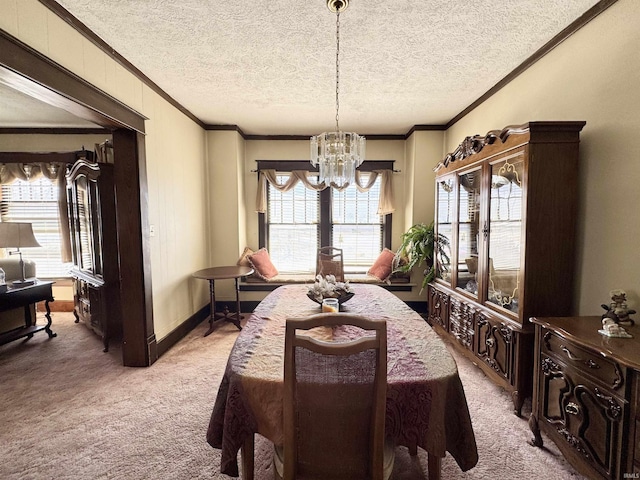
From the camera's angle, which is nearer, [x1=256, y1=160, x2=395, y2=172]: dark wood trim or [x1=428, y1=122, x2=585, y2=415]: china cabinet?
[x1=428, y1=122, x2=585, y2=415]: china cabinet

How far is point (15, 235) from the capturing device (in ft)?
10.7

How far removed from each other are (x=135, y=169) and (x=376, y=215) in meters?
3.35

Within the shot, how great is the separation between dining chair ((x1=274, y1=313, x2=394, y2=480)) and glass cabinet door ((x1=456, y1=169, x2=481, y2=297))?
1999 mm

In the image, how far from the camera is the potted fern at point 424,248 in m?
3.45

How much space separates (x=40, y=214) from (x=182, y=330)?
3.17 m

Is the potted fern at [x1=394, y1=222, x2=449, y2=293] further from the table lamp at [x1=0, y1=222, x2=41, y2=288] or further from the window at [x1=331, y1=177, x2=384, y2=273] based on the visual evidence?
the table lamp at [x1=0, y1=222, x2=41, y2=288]

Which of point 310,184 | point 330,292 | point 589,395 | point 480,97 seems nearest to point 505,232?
point 589,395

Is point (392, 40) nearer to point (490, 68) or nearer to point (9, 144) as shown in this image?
point (490, 68)

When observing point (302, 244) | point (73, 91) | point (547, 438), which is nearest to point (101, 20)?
point (73, 91)

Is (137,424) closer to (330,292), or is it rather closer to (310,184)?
(330,292)

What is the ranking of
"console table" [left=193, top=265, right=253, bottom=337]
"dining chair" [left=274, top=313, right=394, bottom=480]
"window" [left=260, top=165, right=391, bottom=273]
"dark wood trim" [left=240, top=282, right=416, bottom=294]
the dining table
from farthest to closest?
"window" [left=260, top=165, right=391, bottom=273], "dark wood trim" [left=240, top=282, right=416, bottom=294], "console table" [left=193, top=265, right=253, bottom=337], the dining table, "dining chair" [left=274, top=313, right=394, bottom=480]

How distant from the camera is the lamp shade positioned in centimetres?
322

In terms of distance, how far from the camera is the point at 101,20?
1957mm

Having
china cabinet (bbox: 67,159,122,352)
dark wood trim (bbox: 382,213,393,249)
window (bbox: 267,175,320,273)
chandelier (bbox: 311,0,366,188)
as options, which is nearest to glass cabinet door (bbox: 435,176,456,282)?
dark wood trim (bbox: 382,213,393,249)
